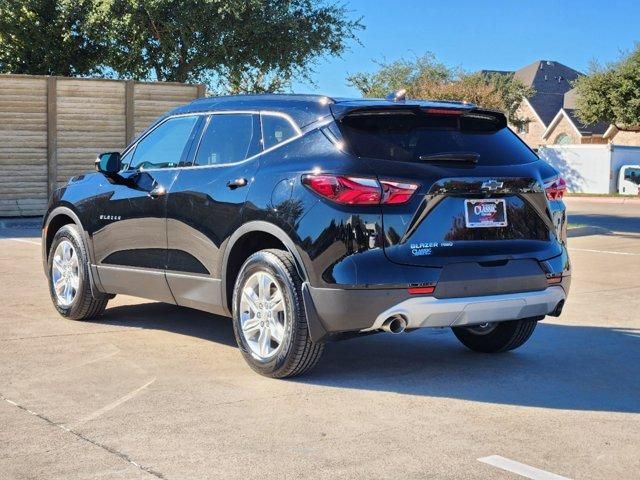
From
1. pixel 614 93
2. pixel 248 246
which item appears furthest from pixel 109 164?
pixel 614 93

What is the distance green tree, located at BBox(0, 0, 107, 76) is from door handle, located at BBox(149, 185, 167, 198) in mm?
19816

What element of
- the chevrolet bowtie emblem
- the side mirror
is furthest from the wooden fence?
the chevrolet bowtie emblem

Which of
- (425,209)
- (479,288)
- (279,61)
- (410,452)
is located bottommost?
(410,452)

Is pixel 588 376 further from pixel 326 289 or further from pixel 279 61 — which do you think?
pixel 279 61

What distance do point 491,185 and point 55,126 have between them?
17101 mm

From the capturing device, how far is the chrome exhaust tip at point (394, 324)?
5.92m

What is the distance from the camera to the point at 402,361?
23.0 ft

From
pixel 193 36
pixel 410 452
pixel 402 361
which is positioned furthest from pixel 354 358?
pixel 193 36

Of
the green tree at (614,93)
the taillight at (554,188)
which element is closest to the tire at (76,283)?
the taillight at (554,188)

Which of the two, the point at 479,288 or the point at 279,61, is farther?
the point at 279,61

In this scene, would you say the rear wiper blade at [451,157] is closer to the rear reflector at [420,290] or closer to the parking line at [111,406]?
the rear reflector at [420,290]

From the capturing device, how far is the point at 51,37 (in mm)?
27406

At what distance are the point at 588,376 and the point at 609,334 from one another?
1725mm

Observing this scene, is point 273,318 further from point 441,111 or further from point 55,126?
point 55,126
